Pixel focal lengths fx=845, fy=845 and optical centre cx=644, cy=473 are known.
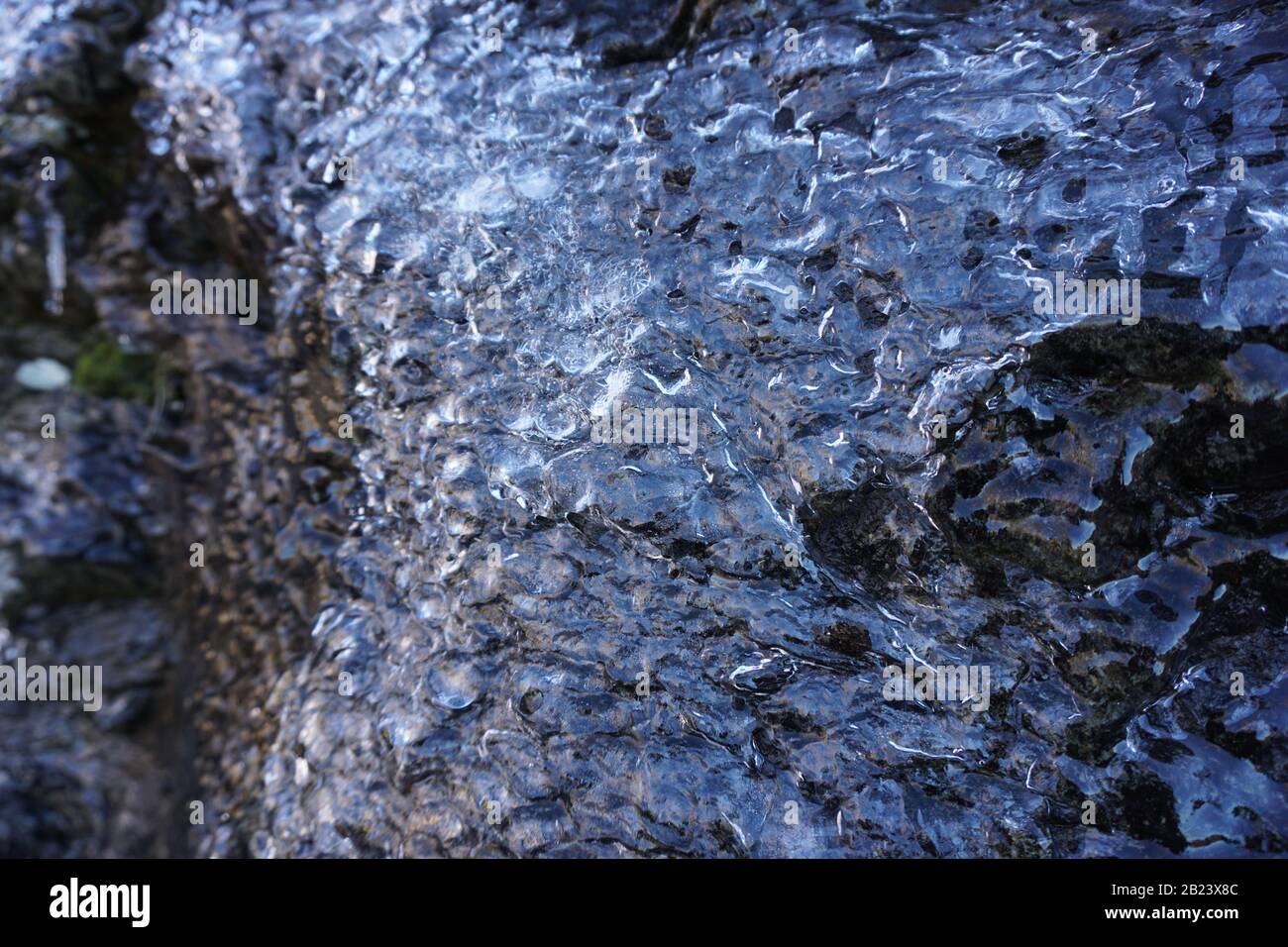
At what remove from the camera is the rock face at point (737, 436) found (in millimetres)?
1811

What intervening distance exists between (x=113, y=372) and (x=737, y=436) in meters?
2.55

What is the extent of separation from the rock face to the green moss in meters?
0.41

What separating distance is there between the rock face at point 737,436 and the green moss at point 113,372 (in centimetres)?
41

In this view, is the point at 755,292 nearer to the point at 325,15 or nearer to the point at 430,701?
the point at 430,701

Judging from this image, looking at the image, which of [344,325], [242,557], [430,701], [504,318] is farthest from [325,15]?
[430,701]

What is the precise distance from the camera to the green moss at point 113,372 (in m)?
3.19

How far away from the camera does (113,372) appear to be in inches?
127

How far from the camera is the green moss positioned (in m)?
3.19

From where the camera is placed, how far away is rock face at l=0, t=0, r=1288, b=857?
1.81m

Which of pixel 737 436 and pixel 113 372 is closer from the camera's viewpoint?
pixel 737 436

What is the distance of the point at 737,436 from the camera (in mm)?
2115

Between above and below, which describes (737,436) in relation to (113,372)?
below

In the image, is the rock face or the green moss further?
the green moss

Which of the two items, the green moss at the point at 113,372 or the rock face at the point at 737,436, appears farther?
the green moss at the point at 113,372
